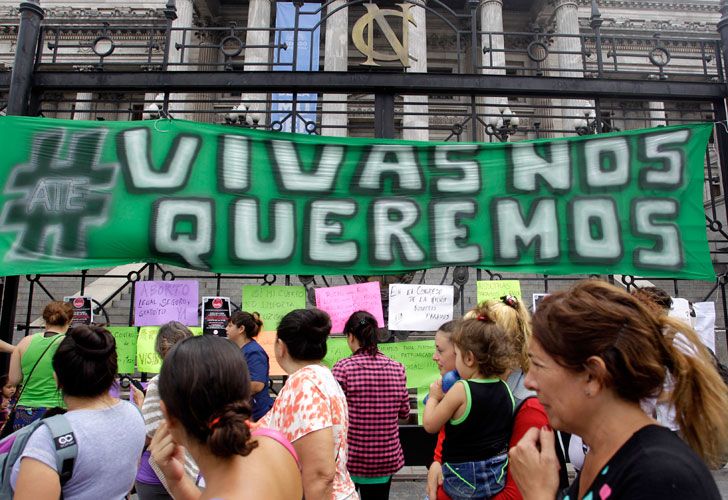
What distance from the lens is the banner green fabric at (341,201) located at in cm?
530

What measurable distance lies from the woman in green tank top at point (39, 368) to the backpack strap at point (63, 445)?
94.0 inches

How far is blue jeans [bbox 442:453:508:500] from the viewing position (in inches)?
103

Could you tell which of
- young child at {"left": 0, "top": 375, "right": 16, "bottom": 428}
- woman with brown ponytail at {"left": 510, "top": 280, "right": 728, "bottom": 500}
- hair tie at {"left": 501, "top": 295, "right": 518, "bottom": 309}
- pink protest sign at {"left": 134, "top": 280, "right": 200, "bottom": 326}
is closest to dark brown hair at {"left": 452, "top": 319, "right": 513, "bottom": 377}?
hair tie at {"left": 501, "top": 295, "right": 518, "bottom": 309}

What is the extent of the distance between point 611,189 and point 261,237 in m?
3.85

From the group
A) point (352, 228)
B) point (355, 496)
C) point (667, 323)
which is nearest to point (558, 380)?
point (667, 323)

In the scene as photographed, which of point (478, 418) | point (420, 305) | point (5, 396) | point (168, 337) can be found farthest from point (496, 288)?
point (5, 396)

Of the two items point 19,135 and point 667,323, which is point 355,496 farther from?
point 19,135

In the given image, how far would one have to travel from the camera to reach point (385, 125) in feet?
18.9

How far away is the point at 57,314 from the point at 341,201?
2.85m

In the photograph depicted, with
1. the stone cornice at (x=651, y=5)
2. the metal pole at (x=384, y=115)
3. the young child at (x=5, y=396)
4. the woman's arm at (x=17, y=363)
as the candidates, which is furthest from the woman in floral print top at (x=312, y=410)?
the stone cornice at (x=651, y=5)

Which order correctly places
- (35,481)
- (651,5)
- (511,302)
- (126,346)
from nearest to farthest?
(35,481)
(511,302)
(126,346)
(651,5)

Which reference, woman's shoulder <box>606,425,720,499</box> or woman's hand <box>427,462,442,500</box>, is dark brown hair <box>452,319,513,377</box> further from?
woman's shoulder <box>606,425,720,499</box>

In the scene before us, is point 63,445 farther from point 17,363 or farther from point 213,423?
point 17,363

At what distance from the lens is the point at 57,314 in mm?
4258
